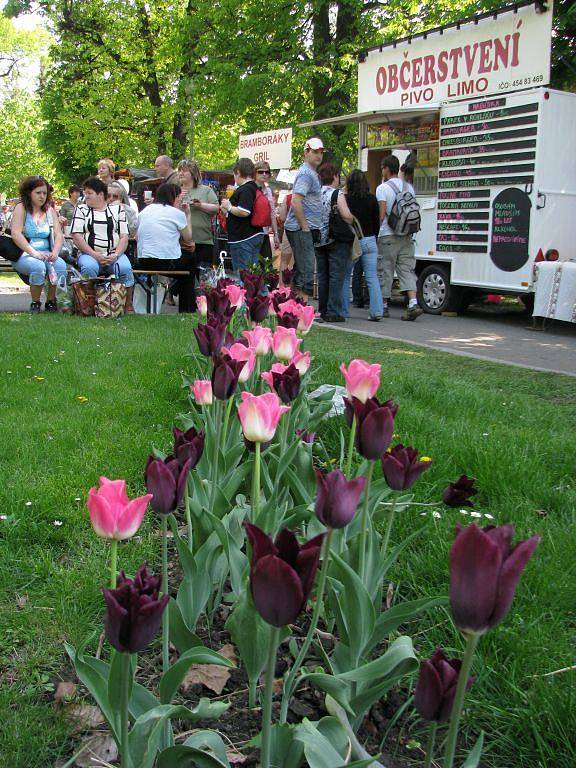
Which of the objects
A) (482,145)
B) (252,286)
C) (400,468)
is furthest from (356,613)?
(482,145)

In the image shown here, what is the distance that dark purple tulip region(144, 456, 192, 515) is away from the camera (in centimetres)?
149

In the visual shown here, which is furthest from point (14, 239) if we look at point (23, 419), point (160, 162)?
point (23, 419)

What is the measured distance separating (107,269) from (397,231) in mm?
4028

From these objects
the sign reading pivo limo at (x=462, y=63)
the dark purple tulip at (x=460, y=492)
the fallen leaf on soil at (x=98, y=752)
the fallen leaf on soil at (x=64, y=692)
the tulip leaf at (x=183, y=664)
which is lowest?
the fallen leaf on soil at (x=98, y=752)

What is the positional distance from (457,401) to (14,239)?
6.64 m

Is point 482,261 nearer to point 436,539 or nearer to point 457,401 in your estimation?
point 457,401

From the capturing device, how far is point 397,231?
11156mm

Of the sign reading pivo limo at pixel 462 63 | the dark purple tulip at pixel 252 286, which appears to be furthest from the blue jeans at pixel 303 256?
the dark purple tulip at pixel 252 286

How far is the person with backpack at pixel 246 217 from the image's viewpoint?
9.88 m

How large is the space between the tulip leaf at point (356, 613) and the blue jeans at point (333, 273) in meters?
8.59

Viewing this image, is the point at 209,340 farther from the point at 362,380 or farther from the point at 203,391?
the point at 362,380

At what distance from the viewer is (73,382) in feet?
18.3

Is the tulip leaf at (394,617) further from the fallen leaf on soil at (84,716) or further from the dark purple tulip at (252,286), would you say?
the dark purple tulip at (252,286)

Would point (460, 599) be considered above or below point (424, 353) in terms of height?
above
